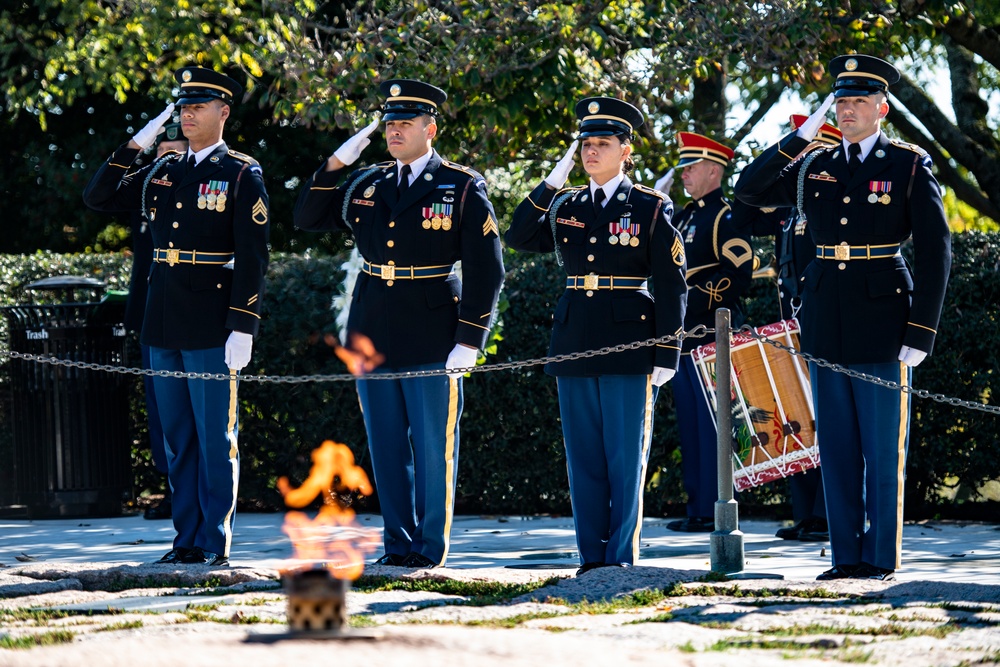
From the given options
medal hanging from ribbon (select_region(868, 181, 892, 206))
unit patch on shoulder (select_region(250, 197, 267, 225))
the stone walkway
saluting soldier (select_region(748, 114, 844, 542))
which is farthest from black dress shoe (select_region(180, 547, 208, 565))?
medal hanging from ribbon (select_region(868, 181, 892, 206))

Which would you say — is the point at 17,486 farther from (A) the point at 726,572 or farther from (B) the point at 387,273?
(A) the point at 726,572

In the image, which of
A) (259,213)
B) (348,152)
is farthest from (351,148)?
(259,213)

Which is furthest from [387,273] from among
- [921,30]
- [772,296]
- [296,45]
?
[921,30]

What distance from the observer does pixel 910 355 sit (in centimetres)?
685

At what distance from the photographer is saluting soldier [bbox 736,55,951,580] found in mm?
6879

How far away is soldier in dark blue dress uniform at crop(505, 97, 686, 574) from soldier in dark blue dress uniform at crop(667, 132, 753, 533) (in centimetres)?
201

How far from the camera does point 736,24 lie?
1109 centimetres

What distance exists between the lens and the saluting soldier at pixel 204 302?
7.64m

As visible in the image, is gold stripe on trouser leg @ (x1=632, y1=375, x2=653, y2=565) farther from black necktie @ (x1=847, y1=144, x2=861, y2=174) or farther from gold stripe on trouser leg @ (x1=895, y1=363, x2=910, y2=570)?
black necktie @ (x1=847, y1=144, x2=861, y2=174)

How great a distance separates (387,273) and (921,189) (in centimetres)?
251

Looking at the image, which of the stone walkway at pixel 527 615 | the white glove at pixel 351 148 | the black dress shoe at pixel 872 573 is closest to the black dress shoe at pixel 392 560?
the stone walkway at pixel 527 615

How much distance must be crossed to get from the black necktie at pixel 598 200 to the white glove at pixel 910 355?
1.56 metres

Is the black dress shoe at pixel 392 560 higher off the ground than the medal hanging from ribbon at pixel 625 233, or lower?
lower

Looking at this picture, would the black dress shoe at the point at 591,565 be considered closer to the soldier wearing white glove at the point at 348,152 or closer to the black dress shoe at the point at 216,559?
the black dress shoe at the point at 216,559
